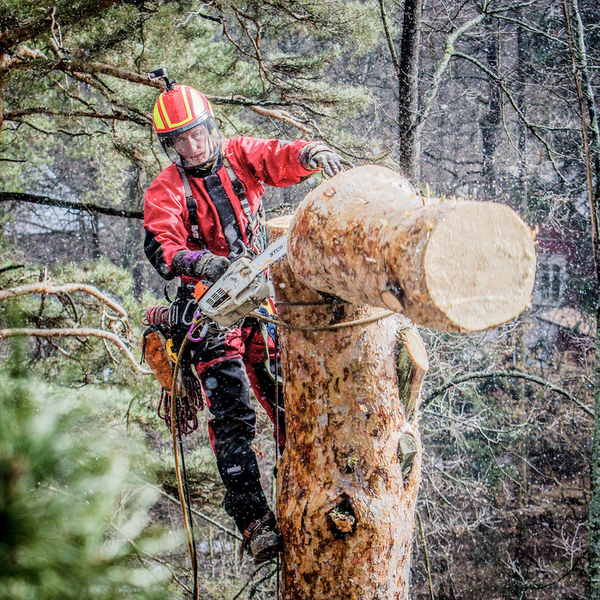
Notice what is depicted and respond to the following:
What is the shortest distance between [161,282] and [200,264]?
13.7m

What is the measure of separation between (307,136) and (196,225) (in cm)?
260

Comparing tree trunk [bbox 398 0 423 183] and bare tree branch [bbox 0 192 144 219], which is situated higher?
tree trunk [bbox 398 0 423 183]

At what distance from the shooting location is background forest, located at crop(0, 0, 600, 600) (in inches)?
26.0

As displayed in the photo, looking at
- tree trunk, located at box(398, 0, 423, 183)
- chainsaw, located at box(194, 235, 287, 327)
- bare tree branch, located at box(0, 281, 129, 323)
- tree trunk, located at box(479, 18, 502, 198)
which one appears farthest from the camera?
tree trunk, located at box(479, 18, 502, 198)

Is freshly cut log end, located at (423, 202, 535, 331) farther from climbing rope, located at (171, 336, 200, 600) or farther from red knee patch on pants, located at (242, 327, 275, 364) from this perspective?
red knee patch on pants, located at (242, 327, 275, 364)

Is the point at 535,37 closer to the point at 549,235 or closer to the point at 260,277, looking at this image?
the point at 549,235

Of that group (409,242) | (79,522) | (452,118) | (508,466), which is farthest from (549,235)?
(79,522)

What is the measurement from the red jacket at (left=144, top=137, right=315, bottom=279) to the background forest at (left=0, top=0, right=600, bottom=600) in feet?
2.56

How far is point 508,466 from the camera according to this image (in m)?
12.7

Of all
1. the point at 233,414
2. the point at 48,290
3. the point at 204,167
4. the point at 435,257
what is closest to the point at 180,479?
the point at 233,414

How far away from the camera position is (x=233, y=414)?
9.70 feet

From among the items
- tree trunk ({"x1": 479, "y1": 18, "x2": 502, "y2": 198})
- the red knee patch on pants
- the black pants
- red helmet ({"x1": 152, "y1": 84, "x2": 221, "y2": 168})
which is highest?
tree trunk ({"x1": 479, "y1": 18, "x2": 502, "y2": 198})

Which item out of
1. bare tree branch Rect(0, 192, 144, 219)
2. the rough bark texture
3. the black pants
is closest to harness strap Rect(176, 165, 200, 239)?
the black pants

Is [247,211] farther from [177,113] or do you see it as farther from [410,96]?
[410,96]
